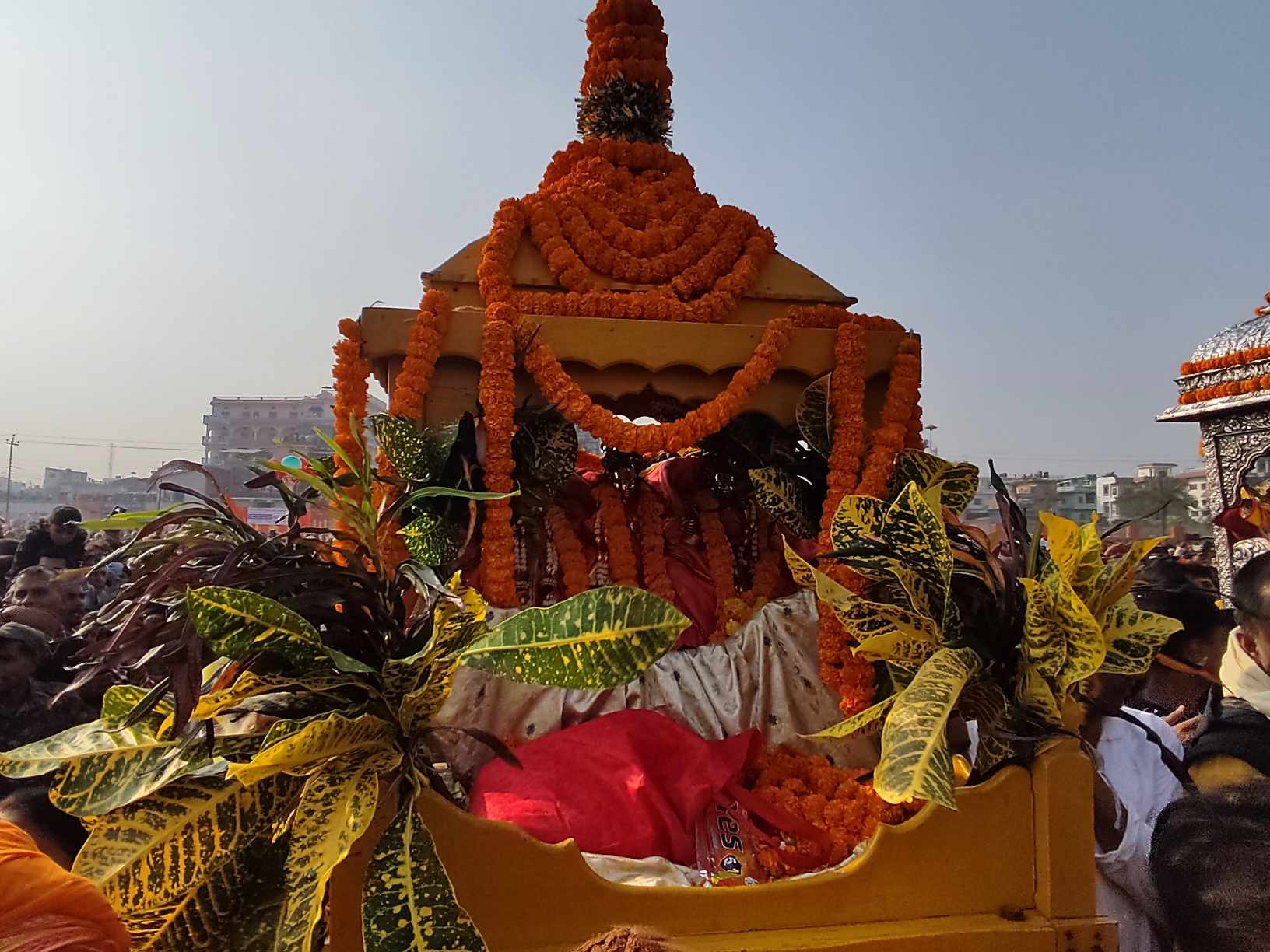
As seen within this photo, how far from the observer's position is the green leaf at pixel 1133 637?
4.99ft

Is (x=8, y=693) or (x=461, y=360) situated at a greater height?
(x=461, y=360)

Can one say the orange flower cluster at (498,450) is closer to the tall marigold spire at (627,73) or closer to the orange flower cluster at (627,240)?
the orange flower cluster at (627,240)

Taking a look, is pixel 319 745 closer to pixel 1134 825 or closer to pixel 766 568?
pixel 766 568

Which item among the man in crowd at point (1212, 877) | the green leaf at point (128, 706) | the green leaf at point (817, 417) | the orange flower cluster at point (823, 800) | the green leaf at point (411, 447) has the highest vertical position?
the green leaf at point (817, 417)

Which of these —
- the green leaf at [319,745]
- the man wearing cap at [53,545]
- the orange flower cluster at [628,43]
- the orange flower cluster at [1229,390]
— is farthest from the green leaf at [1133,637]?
the man wearing cap at [53,545]

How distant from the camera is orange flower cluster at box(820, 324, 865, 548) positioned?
2.33m

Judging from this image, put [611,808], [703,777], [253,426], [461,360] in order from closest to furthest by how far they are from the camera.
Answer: [611,808] → [703,777] → [461,360] → [253,426]

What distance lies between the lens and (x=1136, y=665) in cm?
153

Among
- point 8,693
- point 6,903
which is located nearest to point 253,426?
point 8,693

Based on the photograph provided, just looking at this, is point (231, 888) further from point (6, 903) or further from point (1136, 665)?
point (1136, 665)

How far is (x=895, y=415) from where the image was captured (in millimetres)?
2375

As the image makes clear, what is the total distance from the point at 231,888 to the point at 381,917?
1.08 ft

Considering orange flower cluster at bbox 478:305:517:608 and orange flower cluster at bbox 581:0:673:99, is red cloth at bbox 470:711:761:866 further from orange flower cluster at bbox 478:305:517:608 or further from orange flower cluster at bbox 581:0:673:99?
orange flower cluster at bbox 581:0:673:99

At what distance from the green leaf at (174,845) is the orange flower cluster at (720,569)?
4.75 ft
